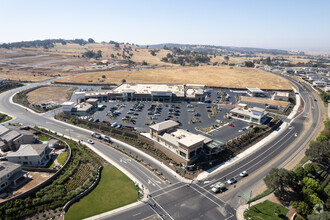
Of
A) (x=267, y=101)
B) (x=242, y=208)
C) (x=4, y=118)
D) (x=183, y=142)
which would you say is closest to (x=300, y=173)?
(x=242, y=208)

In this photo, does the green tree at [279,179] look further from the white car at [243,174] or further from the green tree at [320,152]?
the green tree at [320,152]

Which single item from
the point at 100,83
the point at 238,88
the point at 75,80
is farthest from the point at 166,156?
the point at 75,80

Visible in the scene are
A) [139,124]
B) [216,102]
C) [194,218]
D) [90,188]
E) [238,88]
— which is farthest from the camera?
[238,88]

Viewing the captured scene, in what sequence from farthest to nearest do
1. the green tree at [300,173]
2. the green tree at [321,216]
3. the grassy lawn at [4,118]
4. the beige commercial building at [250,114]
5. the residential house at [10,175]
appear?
the grassy lawn at [4,118], the beige commercial building at [250,114], the green tree at [300,173], the residential house at [10,175], the green tree at [321,216]

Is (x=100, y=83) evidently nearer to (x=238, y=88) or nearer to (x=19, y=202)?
(x=238, y=88)

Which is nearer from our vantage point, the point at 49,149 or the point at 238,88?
the point at 49,149

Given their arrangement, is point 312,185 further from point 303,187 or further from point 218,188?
point 218,188

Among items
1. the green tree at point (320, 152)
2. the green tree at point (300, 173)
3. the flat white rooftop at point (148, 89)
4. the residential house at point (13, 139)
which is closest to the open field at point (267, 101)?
the flat white rooftop at point (148, 89)
